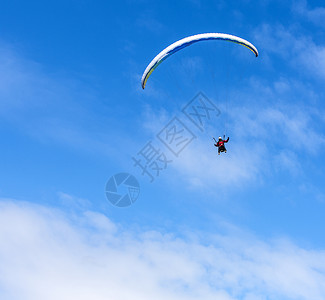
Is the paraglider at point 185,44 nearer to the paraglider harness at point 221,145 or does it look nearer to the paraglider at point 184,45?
the paraglider at point 184,45

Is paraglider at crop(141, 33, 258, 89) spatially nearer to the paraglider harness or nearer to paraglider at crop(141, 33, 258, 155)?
paraglider at crop(141, 33, 258, 155)

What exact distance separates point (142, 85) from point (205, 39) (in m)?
7.04

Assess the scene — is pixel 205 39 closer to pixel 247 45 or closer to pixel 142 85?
pixel 247 45

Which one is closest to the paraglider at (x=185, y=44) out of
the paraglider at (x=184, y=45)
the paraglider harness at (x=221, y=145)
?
the paraglider at (x=184, y=45)

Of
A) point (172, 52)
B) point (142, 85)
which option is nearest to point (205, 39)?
point (172, 52)

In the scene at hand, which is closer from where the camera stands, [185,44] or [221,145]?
[185,44]

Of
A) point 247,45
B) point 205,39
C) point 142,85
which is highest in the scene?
point 247,45

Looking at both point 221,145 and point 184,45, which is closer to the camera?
point 184,45

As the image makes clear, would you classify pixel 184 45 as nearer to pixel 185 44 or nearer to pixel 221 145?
pixel 185 44

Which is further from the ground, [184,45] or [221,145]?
[184,45]

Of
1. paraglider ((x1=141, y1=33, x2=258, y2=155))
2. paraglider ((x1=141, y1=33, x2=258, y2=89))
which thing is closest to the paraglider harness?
paraglider ((x1=141, y1=33, x2=258, y2=155))

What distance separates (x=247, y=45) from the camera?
39.2 m

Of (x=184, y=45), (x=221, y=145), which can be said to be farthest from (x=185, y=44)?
(x=221, y=145)

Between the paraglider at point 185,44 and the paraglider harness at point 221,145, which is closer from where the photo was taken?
the paraglider at point 185,44
